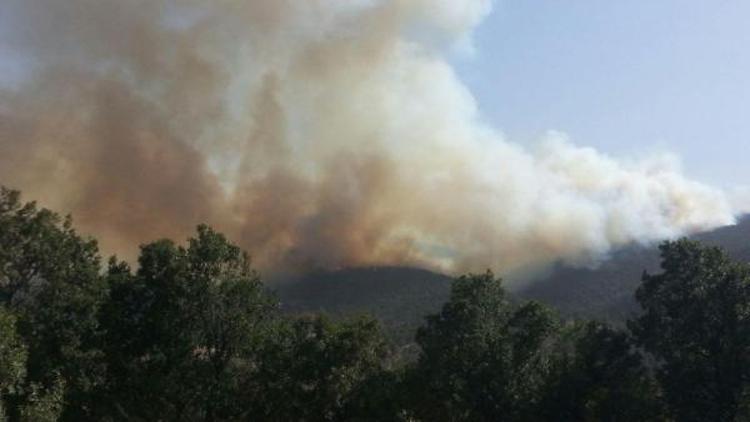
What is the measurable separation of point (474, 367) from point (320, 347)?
1241cm

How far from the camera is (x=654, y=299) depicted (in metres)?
57.3

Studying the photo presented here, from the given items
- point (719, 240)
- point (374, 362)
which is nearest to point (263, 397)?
point (374, 362)

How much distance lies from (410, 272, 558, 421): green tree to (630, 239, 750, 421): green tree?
907 cm

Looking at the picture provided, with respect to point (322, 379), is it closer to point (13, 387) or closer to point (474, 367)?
point (474, 367)

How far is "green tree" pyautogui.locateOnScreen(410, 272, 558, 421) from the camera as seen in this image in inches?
2186

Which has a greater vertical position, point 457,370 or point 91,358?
point 91,358

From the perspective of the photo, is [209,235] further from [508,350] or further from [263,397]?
[508,350]

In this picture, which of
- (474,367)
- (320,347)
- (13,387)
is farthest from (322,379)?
(13,387)

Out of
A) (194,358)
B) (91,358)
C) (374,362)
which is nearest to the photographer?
(91,358)

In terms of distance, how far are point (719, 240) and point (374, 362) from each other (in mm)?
151784

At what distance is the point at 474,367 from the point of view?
55.8 metres

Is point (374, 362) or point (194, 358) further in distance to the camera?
point (374, 362)

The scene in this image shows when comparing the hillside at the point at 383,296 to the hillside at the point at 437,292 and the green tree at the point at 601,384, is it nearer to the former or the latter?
the hillside at the point at 437,292

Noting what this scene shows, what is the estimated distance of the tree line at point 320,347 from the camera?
165ft
